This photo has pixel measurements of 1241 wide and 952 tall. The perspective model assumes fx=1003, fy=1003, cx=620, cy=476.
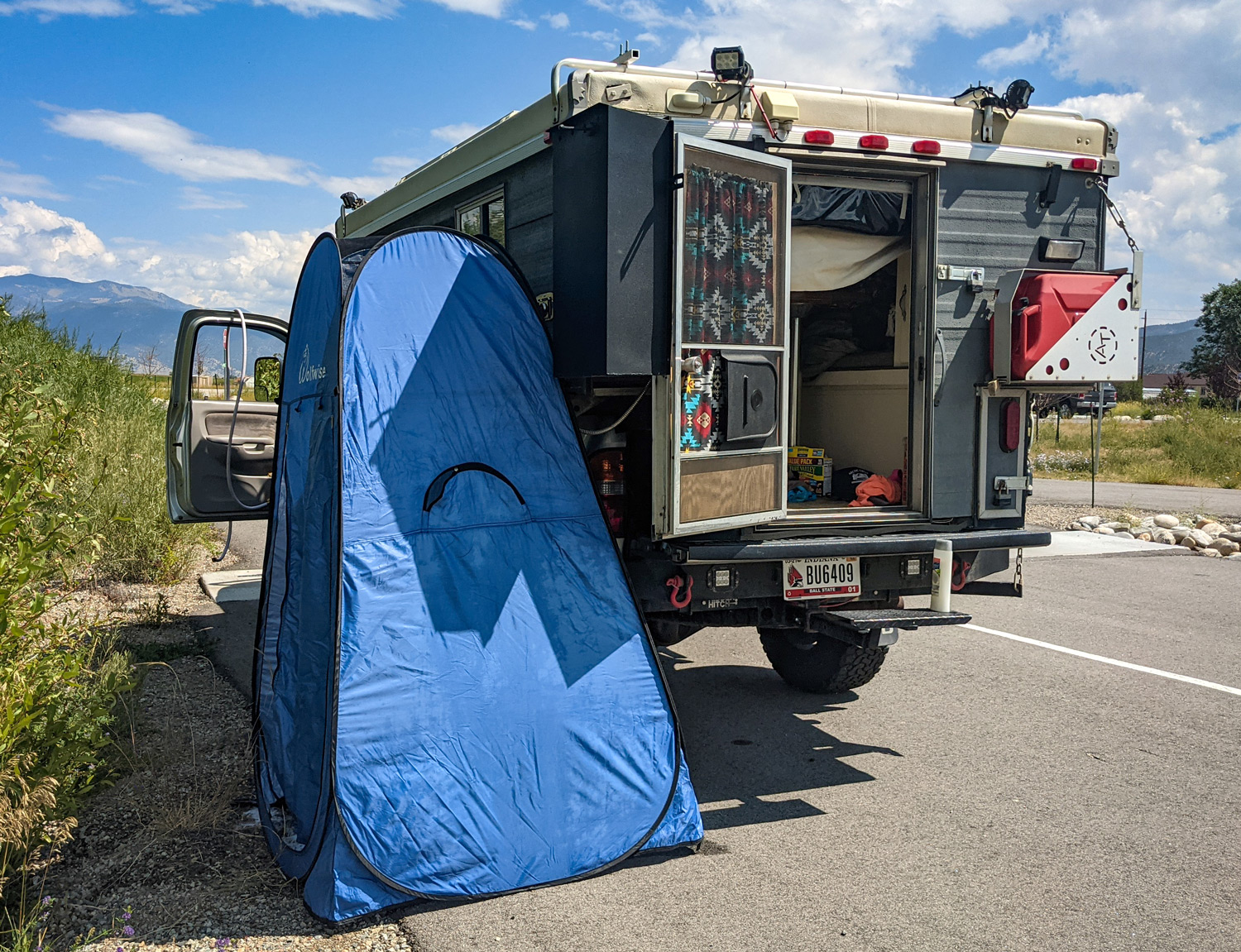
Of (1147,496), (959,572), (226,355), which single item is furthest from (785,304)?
(1147,496)

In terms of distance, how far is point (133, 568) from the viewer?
891cm

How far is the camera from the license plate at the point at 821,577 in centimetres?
473

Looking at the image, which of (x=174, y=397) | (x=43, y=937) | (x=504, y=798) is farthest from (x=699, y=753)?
(x=174, y=397)

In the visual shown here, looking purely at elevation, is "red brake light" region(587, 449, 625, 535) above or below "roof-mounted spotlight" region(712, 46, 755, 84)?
below

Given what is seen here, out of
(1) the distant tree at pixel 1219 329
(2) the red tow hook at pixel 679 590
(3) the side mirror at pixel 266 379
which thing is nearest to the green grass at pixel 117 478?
(3) the side mirror at pixel 266 379

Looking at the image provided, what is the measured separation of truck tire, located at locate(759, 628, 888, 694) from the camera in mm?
5891

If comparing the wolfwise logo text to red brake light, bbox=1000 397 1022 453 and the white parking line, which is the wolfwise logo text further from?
the white parking line

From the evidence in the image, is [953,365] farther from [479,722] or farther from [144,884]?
[144,884]

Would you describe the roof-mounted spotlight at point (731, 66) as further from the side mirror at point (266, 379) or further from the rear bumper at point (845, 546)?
the side mirror at point (266, 379)

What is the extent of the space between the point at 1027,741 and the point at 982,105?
3290 millimetres

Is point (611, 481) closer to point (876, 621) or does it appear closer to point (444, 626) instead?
point (444, 626)

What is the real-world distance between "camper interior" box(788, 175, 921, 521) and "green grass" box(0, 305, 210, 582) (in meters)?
5.23

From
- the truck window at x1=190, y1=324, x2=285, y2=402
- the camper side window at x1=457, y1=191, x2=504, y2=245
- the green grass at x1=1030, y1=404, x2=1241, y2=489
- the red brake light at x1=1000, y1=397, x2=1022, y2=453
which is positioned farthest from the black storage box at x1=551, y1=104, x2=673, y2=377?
the green grass at x1=1030, y1=404, x2=1241, y2=489

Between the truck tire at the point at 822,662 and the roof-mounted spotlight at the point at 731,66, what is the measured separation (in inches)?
119
